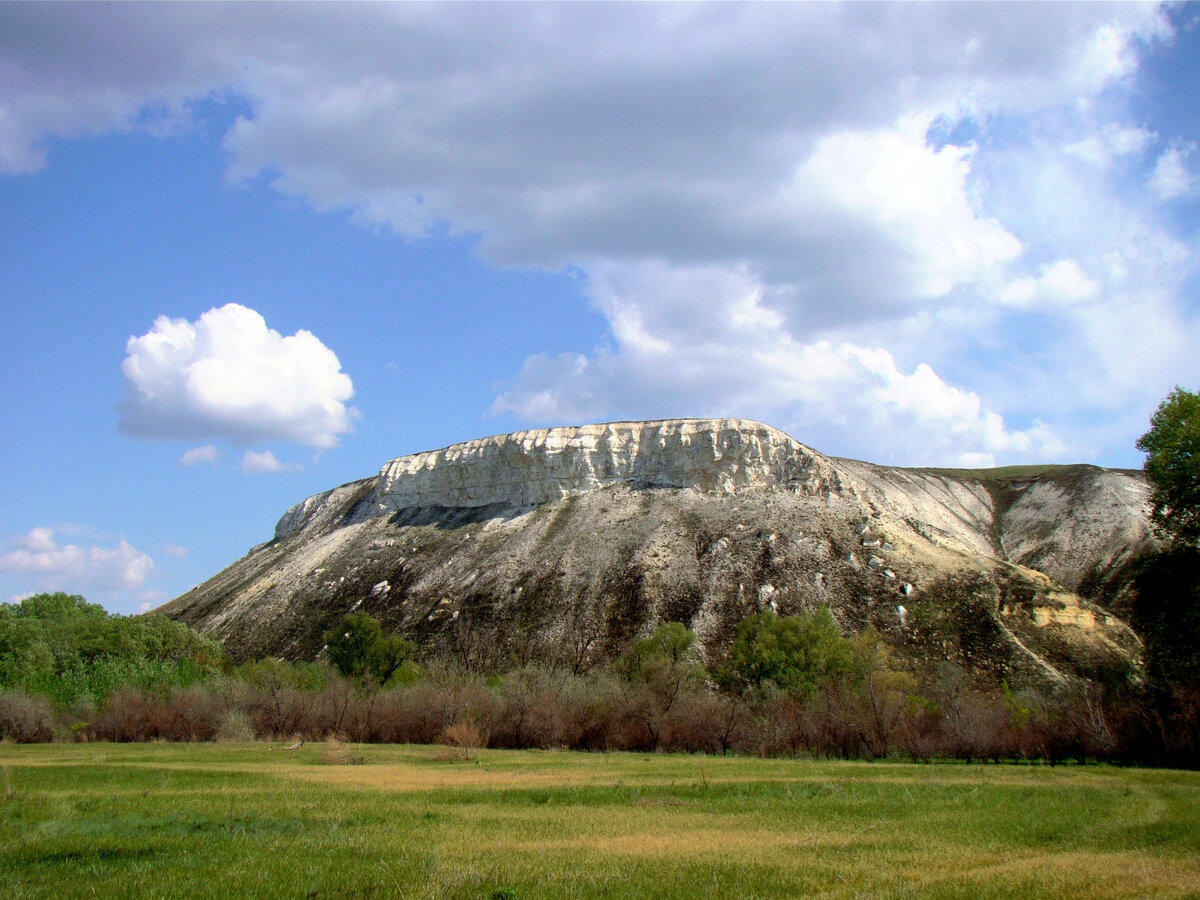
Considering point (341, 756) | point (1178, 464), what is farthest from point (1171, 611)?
point (341, 756)

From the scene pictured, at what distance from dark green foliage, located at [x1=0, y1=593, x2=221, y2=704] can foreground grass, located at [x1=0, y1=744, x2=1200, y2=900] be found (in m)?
34.5

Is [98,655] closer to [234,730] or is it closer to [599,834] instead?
[234,730]

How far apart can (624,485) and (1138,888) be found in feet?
A: 249

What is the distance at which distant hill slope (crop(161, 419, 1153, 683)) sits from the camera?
6088 cm

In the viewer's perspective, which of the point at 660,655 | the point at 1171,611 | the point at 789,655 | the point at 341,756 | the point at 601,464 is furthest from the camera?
the point at 601,464

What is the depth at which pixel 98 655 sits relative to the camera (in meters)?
64.6

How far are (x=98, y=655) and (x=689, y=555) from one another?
4726 centimetres

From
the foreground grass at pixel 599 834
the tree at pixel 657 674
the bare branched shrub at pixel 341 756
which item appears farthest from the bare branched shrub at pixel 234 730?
the tree at pixel 657 674

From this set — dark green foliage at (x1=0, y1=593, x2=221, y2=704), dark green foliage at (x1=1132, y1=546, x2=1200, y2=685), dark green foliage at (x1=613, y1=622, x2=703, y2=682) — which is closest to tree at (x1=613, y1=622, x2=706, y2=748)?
dark green foliage at (x1=613, y1=622, x2=703, y2=682)

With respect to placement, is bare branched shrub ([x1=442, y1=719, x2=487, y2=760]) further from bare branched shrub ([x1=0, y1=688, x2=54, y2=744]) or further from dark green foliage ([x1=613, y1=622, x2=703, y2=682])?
bare branched shrub ([x1=0, y1=688, x2=54, y2=744])

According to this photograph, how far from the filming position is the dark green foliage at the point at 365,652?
60062mm

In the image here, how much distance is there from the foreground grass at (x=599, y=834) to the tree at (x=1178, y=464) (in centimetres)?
1597

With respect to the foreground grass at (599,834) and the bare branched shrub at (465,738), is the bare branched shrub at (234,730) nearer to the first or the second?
the bare branched shrub at (465,738)

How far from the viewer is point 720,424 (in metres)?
84.7
